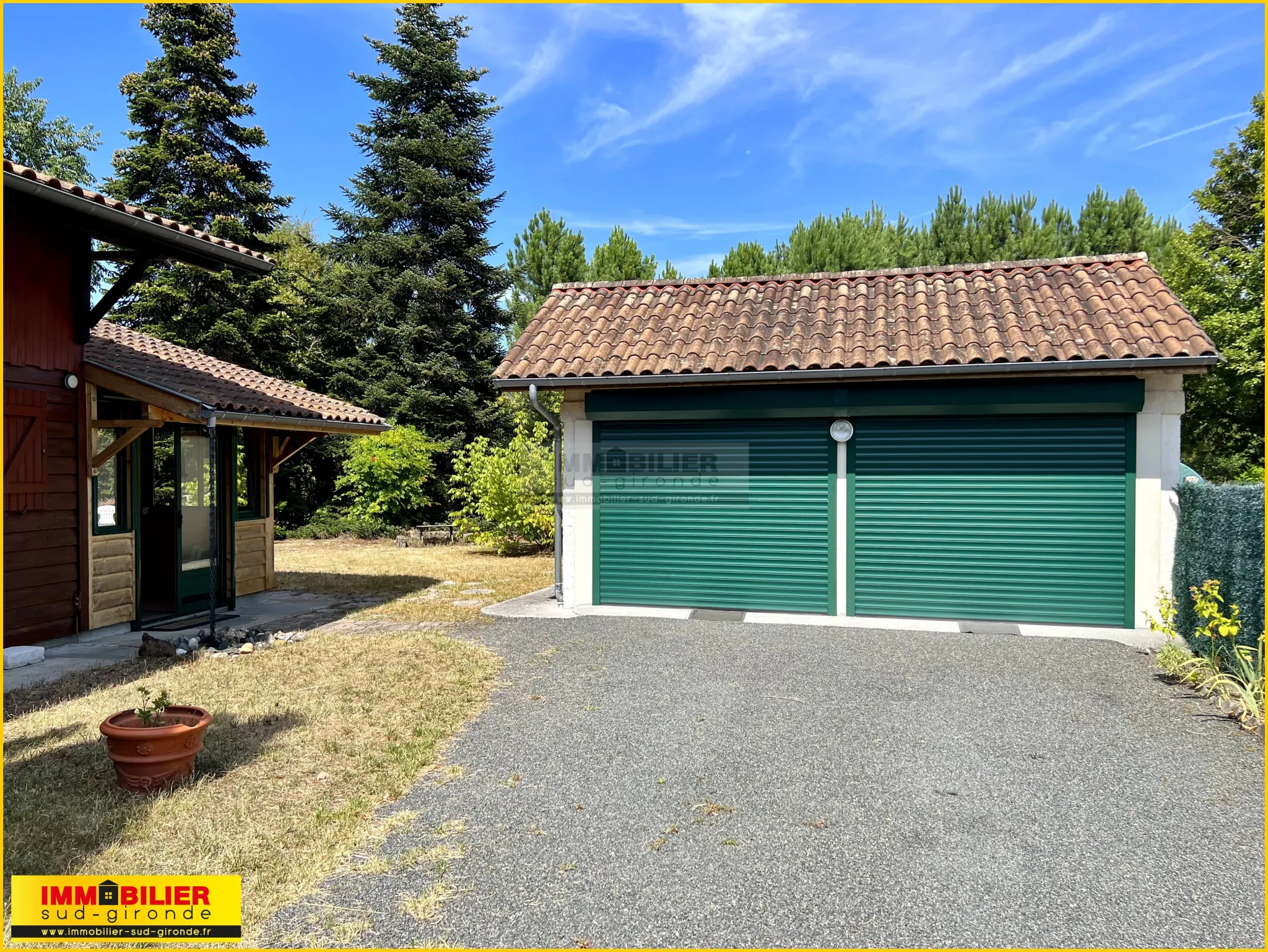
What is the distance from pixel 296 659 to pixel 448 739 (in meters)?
2.92

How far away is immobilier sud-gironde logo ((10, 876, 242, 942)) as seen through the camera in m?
2.83

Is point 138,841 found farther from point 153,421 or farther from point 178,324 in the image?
point 178,324

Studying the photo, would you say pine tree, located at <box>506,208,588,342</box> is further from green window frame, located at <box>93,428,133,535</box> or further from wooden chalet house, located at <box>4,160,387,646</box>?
green window frame, located at <box>93,428,133,535</box>

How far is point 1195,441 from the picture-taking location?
1914 cm

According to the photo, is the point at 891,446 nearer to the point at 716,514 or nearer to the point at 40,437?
the point at 716,514

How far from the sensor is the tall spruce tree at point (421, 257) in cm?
2112

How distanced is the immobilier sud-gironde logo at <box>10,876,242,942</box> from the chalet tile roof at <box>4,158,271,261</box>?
5212mm

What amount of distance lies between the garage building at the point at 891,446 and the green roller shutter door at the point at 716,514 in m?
0.02

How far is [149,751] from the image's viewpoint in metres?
3.98

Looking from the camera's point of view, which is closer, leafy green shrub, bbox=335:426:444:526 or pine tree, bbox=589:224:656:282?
leafy green shrub, bbox=335:426:444:526

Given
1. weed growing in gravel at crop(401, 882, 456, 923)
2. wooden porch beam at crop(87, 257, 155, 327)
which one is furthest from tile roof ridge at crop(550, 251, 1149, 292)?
weed growing in gravel at crop(401, 882, 456, 923)

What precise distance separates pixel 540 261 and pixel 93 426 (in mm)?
18462

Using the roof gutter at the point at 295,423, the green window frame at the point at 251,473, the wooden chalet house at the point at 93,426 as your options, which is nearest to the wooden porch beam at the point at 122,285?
the wooden chalet house at the point at 93,426

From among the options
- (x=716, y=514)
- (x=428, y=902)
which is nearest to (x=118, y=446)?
(x=716, y=514)
